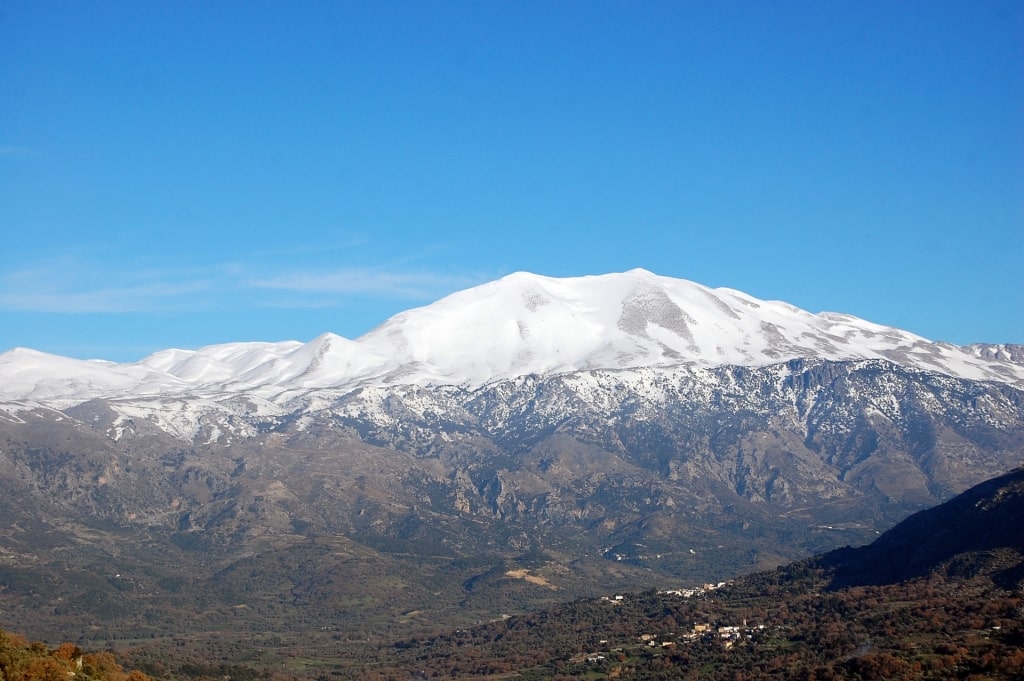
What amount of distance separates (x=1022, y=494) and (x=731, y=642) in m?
43.9

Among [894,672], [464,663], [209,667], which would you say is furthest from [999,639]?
[209,667]

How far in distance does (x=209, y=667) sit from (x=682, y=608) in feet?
210

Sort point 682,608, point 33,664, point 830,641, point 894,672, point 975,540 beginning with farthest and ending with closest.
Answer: point 682,608, point 975,540, point 830,641, point 894,672, point 33,664

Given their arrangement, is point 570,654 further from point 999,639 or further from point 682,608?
point 999,639

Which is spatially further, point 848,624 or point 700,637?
point 700,637

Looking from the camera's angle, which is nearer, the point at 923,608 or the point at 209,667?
the point at 923,608

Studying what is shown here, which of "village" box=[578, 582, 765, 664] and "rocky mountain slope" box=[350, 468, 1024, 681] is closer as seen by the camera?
"rocky mountain slope" box=[350, 468, 1024, 681]

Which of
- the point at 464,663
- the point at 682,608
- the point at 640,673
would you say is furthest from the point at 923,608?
the point at 464,663

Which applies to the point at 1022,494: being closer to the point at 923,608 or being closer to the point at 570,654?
the point at 923,608

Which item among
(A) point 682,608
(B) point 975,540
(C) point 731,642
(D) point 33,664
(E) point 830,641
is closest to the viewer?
(D) point 33,664

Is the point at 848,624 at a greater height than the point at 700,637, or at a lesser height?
greater

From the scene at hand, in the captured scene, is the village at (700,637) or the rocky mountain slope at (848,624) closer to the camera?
the rocky mountain slope at (848,624)

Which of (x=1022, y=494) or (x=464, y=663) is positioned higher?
(x=1022, y=494)

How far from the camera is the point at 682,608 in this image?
188 m
